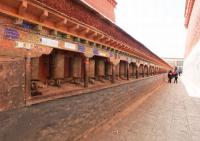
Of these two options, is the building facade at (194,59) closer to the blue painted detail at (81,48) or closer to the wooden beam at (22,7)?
the blue painted detail at (81,48)

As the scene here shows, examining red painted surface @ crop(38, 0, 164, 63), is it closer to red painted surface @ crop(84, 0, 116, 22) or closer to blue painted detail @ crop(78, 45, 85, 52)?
blue painted detail @ crop(78, 45, 85, 52)

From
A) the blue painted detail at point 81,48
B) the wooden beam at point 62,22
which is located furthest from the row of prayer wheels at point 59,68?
the wooden beam at point 62,22

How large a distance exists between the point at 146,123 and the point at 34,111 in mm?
3986

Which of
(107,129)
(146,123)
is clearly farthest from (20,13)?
(146,123)

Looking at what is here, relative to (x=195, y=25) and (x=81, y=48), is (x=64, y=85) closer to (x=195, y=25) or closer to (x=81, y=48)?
(x=81, y=48)

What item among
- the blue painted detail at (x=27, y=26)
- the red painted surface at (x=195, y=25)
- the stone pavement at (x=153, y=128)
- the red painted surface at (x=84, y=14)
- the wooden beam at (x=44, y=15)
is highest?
the red painted surface at (x=195, y=25)

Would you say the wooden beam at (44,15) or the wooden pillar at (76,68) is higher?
the wooden beam at (44,15)

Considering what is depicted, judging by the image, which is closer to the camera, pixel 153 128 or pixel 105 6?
pixel 153 128

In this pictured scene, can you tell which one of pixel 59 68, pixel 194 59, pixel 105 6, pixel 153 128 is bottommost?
pixel 153 128

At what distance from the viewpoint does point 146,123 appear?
246 inches

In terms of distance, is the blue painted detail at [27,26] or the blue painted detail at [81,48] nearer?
the blue painted detail at [27,26]

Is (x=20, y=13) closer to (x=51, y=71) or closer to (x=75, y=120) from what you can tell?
(x=51, y=71)

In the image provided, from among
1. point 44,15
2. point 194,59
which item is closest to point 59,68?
point 44,15

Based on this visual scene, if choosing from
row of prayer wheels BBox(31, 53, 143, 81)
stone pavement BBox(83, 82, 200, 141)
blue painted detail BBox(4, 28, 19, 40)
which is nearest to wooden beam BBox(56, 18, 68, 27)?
row of prayer wheels BBox(31, 53, 143, 81)
